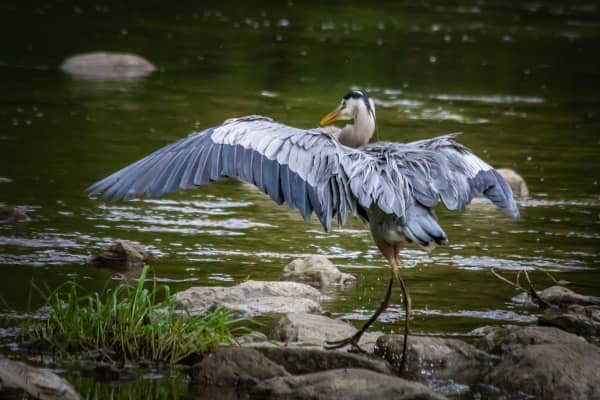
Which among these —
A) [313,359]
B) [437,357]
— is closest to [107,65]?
[437,357]

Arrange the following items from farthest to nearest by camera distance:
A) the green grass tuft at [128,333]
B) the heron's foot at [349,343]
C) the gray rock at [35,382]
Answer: the heron's foot at [349,343] < the green grass tuft at [128,333] < the gray rock at [35,382]

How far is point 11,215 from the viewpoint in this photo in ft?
34.7

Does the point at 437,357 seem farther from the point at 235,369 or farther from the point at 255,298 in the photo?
the point at 255,298

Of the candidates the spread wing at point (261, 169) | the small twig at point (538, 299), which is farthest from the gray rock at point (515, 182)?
the spread wing at point (261, 169)

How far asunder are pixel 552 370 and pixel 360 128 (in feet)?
6.90

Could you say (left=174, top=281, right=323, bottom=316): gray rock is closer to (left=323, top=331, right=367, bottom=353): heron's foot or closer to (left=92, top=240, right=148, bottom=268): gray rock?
(left=323, top=331, right=367, bottom=353): heron's foot

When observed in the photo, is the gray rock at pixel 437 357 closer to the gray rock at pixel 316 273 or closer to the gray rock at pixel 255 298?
the gray rock at pixel 255 298

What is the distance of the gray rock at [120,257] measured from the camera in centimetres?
934

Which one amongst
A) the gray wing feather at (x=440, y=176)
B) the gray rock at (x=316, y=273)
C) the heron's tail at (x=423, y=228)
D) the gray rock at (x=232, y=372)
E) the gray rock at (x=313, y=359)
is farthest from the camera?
the gray rock at (x=316, y=273)

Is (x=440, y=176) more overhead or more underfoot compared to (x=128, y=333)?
more overhead

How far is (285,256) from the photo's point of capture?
10.1 m

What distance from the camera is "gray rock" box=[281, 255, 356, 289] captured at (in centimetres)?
912

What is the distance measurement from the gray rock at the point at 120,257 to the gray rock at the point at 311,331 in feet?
6.72

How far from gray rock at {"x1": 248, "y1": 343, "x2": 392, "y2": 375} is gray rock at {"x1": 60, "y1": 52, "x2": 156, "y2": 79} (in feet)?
44.6
